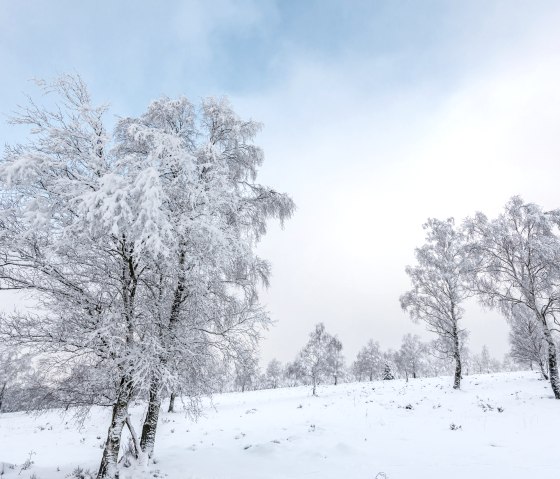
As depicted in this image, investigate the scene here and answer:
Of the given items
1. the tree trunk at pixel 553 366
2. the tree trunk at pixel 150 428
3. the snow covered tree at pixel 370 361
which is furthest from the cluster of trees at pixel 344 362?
the tree trunk at pixel 150 428

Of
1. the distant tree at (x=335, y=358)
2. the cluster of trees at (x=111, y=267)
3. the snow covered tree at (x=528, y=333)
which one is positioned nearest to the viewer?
the cluster of trees at (x=111, y=267)

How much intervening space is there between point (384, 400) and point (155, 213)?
57.0ft

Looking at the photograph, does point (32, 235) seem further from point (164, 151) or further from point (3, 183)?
point (164, 151)

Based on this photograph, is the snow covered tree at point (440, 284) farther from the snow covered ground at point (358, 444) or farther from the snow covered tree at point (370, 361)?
the snow covered tree at point (370, 361)

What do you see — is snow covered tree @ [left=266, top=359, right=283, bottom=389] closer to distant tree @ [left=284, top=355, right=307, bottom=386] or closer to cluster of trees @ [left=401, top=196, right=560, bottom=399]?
distant tree @ [left=284, top=355, right=307, bottom=386]

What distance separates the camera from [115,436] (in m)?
6.30

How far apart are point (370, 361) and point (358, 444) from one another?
63.8 metres

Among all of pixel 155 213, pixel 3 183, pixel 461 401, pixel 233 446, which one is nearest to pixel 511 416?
pixel 461 401

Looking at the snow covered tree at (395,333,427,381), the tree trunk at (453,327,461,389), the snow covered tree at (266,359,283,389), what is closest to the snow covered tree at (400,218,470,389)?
the tree trunk at (453,327,461,389)

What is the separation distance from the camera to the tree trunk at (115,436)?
615cm

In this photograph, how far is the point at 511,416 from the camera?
11.5 metres

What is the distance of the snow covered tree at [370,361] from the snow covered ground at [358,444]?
54.2m

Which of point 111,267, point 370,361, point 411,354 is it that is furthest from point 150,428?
point 370,361

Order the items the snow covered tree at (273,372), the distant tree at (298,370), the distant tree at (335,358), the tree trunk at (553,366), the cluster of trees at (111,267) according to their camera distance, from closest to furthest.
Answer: the cluster of trees at (111,267) → the tree trunk at (553,366) → the distant tree at (298,370) → the distant tree at (335,358) → the snow covered tree at (273,372)
